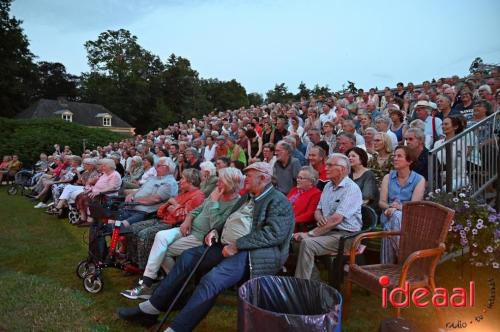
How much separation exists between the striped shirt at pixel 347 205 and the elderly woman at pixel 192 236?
988 mm

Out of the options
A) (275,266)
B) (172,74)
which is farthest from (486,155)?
(172,74)

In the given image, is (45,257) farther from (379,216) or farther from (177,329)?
(379,216)

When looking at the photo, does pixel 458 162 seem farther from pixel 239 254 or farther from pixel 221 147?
pixel 221 147

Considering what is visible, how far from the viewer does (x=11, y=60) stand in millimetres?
36594

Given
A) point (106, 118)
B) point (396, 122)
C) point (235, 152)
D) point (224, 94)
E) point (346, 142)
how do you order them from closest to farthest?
point (346, 142)
point (396, 122)
point (235, 152)
point (106, 118)
point (224, 94)

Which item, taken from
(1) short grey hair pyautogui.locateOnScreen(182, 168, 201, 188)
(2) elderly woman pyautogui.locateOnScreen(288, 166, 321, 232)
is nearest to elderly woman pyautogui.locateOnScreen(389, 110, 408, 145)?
(2) elderly woman pyautogui.locateOnScreen(288, 166, 321, 232)

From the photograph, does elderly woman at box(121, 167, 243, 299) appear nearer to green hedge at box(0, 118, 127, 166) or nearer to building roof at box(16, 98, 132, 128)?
green hedge at box(0, 118, 127, 166)

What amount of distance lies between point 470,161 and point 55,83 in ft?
207

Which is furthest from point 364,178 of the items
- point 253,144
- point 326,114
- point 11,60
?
point 11,60

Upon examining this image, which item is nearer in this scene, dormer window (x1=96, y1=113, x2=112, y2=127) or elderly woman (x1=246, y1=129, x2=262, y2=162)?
elderly woman (x1=246, y1=129, x2=262, y2=162)

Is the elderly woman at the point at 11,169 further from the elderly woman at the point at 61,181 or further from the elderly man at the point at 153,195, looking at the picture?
the elderly man at the point at 153,195

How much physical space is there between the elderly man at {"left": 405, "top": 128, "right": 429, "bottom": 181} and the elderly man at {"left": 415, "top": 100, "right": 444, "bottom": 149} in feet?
4.65

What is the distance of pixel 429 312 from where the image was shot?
362cm

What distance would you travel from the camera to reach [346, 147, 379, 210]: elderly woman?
14.4ft
